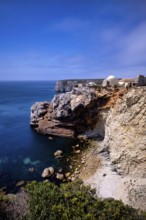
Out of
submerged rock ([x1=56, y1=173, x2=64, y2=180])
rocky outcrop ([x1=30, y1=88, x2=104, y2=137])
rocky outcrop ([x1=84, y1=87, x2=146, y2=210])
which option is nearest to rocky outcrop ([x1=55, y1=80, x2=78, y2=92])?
rocky outcrop ([x1=30, y1=88, x2=104, y2=137])

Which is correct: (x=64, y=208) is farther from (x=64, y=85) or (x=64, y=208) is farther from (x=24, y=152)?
(x=64, y=85)

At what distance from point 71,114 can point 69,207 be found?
33956 millimetres

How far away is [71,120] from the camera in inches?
1843

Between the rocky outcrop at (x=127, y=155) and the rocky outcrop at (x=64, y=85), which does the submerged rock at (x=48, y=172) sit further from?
the rocky outcrop at (x=64, y=85)

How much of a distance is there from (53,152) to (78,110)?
37.5 feet

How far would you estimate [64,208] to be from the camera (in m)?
11.8

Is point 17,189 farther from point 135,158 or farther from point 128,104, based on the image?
point 128,104

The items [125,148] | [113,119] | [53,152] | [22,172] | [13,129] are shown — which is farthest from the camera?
[13,129]

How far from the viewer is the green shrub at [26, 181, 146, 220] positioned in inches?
450

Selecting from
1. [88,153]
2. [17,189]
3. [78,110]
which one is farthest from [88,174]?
[78,110]

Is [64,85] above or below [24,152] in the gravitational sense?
above

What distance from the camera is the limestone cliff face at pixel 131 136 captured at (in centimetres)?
2314

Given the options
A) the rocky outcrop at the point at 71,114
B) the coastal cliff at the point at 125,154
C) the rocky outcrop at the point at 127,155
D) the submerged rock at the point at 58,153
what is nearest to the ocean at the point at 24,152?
the submerged rock at the point at 58,153

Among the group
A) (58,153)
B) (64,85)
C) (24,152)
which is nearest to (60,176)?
(58,153)
